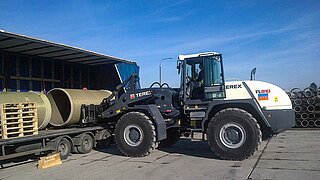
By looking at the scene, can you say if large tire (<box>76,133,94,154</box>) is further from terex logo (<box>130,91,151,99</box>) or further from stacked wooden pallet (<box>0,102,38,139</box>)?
terex logo (<box>130,91,151,99</box>)

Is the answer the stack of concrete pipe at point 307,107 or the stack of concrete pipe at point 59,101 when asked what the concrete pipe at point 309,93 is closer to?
the stack of concrete pipe at point 307,107

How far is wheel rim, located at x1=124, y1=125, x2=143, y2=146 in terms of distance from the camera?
10.5 metres

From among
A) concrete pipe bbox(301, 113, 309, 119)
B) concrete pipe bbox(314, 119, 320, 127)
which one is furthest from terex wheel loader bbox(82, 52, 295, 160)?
concrete pipe bbox(314, 119, 320, 127)

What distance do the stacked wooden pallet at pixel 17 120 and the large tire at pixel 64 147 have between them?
3.11 feet

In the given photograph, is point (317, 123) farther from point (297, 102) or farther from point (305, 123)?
point (297, 102)

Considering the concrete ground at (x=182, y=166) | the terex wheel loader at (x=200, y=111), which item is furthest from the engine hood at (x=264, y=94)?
the concrete ground at (x=182, y=166)

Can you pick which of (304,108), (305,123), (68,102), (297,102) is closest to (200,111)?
(68,102)

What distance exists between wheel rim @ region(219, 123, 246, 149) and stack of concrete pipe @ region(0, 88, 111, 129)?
568cm

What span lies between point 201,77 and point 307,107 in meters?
10.3

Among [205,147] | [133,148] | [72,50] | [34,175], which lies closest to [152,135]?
[133,148]

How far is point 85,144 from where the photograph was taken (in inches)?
453

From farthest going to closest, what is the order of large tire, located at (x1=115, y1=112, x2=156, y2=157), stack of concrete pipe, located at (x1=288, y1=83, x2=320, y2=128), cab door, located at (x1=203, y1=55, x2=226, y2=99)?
stack of concrete pipe, located at (x1=288, y1=83, x2=320, y2=128) → large tire, located at (x1=115, y1=112, x2=156, y2=157) → cab door, located at (x1=203, y1=55, x2=226, y2=99)

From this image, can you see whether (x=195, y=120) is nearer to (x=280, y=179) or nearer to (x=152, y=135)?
(x=152, y=135)

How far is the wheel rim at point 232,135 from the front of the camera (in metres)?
9.15
